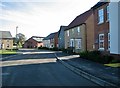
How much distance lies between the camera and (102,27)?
26.4m

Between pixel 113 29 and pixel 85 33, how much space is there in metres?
34.2

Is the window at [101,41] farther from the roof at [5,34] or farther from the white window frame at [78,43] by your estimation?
the roof at [5,34]

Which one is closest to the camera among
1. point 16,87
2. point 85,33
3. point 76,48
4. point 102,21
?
point 16,87

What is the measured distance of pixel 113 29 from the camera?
11.7 meters

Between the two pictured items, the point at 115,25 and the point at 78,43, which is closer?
the point at 115,25

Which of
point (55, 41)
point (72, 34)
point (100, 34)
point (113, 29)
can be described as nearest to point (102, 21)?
point (100, 34)

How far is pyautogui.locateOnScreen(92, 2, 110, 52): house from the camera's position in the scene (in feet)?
82.4

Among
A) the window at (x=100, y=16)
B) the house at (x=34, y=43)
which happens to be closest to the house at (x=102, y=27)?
the window at (x=100, y=16)

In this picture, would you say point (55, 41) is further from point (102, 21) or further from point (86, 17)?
point (102, 21)

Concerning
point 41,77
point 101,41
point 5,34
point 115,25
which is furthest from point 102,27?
point 5,34

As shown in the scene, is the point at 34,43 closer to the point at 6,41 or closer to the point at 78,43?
the point at 6,41

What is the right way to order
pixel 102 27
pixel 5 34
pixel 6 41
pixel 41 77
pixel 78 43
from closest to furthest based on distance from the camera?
pixel 41 77 → pixel 102 27 → pixel 78 43 → pixel 6 41 → pixel 5 34

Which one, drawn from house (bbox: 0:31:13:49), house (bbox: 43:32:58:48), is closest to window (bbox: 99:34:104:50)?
house (bbox: 43:32:58:48)

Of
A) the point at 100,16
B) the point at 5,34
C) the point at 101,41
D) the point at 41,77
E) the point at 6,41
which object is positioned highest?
the point at 5,34
